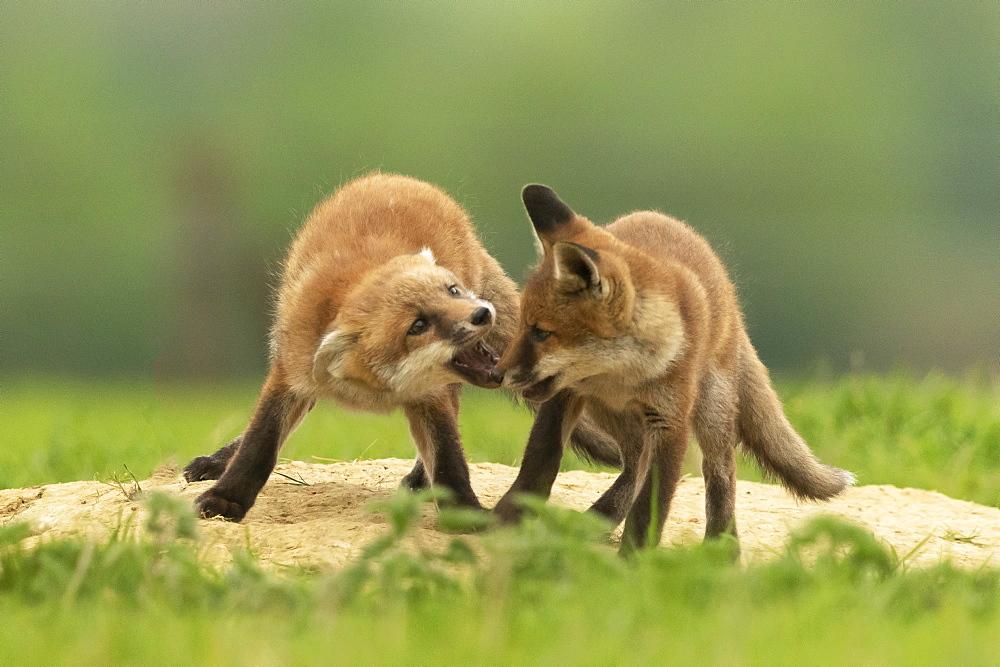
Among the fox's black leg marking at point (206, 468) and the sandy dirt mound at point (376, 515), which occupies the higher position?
the sandy dirt mound at point (376, 515)

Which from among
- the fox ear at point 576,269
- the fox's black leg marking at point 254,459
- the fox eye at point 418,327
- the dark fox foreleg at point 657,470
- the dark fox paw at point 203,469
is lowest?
the dark fox paw at point 203,469

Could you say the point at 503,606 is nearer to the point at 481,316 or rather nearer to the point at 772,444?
the point at 481,316

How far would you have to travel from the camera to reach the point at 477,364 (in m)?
4.78

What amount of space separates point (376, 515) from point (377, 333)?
91 centimetres

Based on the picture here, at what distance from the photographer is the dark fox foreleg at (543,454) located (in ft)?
15.0

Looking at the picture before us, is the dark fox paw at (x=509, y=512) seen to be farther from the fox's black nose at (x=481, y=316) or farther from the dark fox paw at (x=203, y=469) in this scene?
the dark fox paw at (x=203, y=469)

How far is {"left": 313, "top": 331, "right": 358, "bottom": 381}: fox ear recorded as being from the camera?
4.75m

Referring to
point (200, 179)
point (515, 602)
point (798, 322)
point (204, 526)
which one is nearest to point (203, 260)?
point (200, 179)

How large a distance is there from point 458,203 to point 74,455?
131 inches

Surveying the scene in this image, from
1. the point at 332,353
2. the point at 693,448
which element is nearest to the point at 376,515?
the point at 332,353

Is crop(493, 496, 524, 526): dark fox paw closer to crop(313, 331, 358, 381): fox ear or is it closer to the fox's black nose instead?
the fox's black nose

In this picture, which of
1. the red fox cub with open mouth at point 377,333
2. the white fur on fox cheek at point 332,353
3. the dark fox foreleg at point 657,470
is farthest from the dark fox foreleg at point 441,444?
the dark fox foreleg at point 657,470

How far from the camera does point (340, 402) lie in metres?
5.14

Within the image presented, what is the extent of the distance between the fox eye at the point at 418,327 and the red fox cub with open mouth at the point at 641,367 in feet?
1.87
